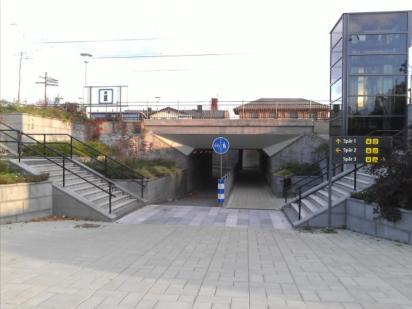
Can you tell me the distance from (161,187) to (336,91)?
9505mm

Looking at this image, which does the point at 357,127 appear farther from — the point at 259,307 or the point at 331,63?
the point at 259,307

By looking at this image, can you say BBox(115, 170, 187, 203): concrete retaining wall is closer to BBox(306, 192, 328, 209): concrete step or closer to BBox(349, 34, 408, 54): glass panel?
BBox(306, 192, 328, 209): concrete step

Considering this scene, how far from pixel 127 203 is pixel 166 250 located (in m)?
6.32

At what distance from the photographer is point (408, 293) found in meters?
5.68

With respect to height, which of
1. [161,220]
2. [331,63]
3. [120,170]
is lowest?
[161,220]

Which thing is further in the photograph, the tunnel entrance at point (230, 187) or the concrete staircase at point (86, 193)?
the tunnel entrance at point (230, 187)

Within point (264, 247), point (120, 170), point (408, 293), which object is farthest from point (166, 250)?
point (120, 170)

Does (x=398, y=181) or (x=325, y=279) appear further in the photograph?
(x=398, y=181)

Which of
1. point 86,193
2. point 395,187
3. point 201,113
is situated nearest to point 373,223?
point 395,187

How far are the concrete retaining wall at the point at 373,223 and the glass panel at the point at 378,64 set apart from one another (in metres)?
10.0

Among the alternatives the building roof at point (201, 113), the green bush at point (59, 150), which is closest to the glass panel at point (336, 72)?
the building roof at point (201, 113)

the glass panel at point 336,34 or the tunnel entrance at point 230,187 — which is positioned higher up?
the glass panel at point 336,34

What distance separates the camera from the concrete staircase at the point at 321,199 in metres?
11.6

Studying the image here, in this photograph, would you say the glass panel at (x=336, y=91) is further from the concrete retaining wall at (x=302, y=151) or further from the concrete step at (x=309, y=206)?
the concrete step at (x=309, y=206)
